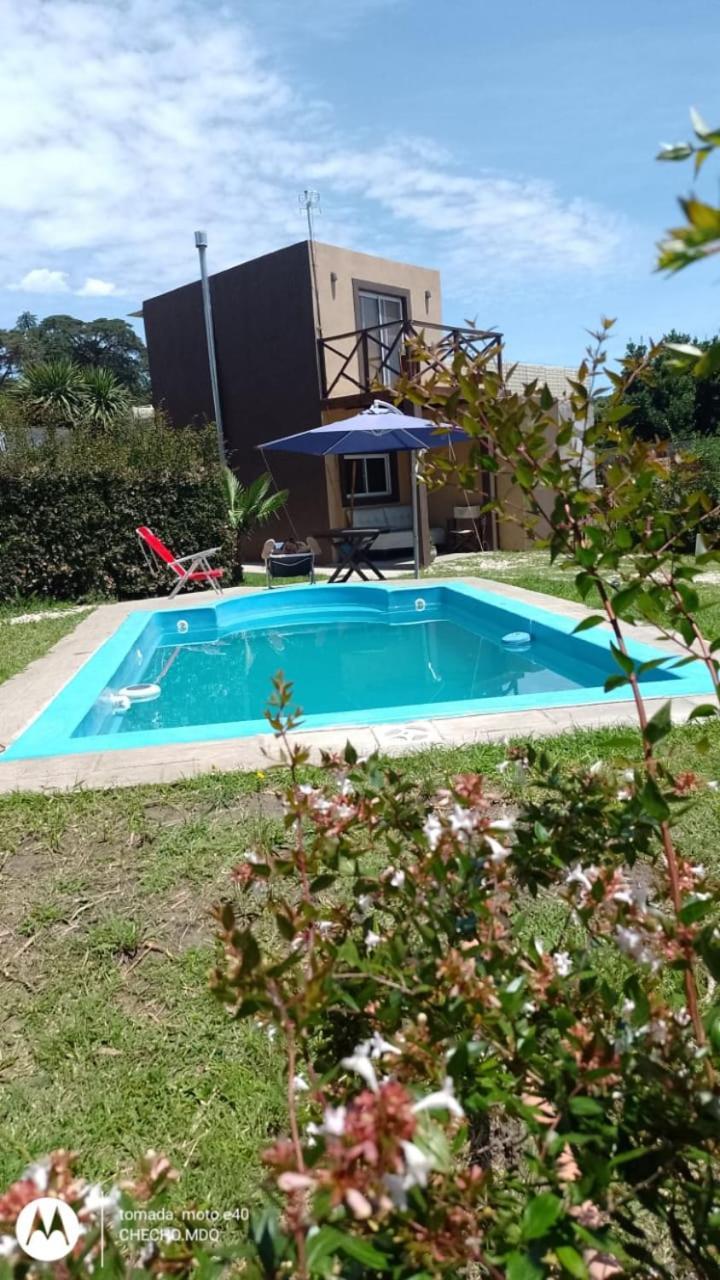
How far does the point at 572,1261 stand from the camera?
778 millimetres

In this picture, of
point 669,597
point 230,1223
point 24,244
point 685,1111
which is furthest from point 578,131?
point 24,244

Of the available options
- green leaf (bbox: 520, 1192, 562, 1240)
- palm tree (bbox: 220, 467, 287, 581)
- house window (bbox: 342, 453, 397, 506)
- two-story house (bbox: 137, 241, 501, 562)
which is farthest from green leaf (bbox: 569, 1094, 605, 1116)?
house window (bbox: 342, 453, 397, 506)

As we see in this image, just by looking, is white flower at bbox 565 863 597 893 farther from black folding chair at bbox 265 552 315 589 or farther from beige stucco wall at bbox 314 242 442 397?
beige stucco wall at bbox 314 242 442 397

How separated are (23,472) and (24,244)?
1443cm

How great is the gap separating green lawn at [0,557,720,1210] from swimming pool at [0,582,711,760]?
1084mm

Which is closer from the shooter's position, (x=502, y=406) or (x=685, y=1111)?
(x=685, y=1111)

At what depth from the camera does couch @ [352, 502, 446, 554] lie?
56.4ft

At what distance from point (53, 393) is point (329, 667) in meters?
12.8

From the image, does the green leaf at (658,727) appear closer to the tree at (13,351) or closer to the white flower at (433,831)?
the white flower at (433,831)

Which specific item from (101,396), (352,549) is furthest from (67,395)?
(352,549)

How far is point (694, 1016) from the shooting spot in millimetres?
1175

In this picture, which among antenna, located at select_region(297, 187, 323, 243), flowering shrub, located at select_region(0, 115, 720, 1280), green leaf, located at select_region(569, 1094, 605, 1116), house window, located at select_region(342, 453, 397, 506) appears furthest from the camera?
antenna, located at select_region(297, 187, 323, 243)

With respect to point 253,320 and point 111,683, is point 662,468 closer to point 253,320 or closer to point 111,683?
point 111,683

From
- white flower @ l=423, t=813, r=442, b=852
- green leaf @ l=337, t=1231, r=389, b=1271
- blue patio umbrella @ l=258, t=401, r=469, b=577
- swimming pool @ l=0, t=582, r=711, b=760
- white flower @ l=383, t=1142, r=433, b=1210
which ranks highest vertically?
blue patio umbrella @ l=258, t=401, r=469, b=577
